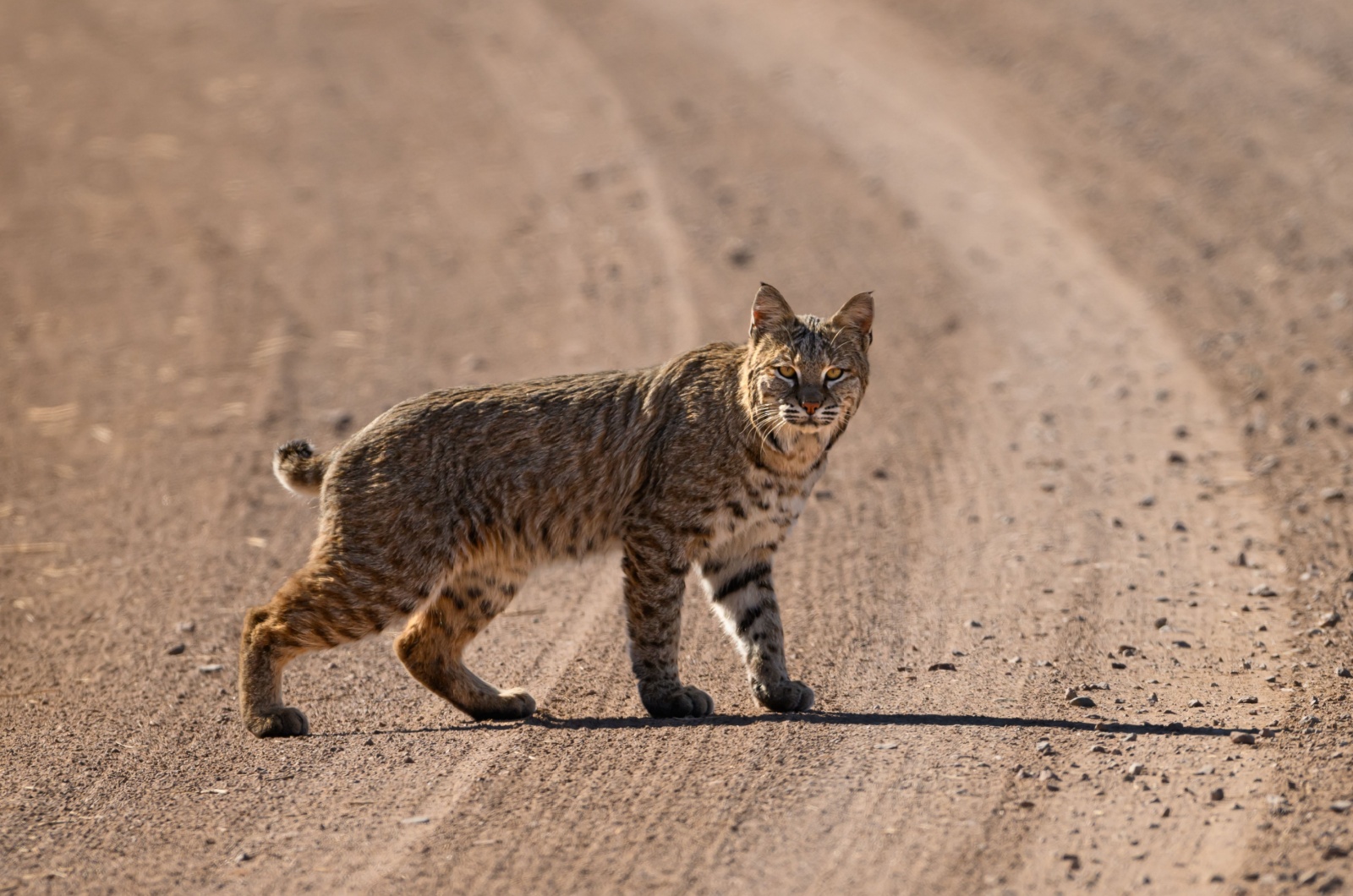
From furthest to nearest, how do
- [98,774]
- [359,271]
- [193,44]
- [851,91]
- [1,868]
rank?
[193,44] < [851,91] < [359,271] < [98,774] < [1,868]

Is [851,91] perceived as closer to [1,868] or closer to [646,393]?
[646,393]

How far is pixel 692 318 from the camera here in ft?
43.3

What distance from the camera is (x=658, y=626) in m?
6.91

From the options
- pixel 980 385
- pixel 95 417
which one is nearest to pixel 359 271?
pixel 95 417

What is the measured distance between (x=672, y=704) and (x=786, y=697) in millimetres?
502

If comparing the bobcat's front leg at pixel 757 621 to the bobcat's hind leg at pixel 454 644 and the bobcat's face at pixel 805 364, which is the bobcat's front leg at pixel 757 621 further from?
the bobcat's hind leg at pixel 454 644

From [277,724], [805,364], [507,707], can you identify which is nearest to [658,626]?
[507,707]

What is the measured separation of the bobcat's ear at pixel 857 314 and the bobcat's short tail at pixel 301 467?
242 centimetres

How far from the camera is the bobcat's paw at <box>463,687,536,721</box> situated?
7074mm

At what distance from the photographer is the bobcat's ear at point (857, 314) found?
7.04 metres

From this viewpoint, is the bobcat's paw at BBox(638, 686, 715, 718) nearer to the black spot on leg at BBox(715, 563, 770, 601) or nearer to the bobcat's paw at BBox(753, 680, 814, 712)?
the bobcat's paw at BBox(753, 680, 814, 712)

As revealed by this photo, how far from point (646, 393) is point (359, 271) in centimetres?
842

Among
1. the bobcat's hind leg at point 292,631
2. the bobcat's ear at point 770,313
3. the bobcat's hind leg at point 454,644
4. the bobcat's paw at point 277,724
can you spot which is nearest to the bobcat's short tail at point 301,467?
the bobcat's hind leg at point 292,631

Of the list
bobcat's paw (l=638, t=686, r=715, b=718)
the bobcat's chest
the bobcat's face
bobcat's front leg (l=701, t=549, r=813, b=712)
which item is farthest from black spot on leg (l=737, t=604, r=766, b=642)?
the bobcat's face
